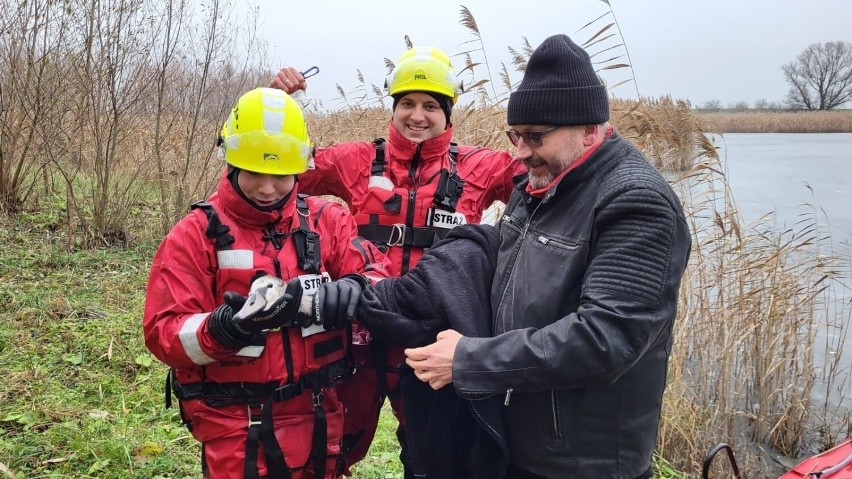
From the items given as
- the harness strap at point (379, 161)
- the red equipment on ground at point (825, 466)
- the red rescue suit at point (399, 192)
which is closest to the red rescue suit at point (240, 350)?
the red rescue suit at point (399, 192)

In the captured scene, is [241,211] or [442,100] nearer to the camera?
[241,211]

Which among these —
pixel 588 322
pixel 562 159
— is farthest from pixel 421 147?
pixel 588 322

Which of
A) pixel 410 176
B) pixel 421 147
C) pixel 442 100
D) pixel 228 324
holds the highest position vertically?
pixel 442 100

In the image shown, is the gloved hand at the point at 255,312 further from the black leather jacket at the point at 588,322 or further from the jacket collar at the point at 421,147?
the jacket collar at the point at 421,147

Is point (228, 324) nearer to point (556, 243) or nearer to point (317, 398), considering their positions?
point (317, 398)

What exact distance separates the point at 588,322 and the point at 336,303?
2.89ft

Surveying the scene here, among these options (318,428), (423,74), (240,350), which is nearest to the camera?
(240,350)

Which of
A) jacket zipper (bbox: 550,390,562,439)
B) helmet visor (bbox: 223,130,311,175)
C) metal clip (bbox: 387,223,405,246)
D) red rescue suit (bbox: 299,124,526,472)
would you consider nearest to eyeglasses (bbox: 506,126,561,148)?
jacket zipper (bbox: 550,390,562,439)

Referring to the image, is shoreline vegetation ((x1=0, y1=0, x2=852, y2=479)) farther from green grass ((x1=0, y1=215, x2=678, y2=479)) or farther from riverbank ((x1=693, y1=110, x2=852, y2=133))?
riverbank ((x1=693, y1=110, x2=852, y2=133))

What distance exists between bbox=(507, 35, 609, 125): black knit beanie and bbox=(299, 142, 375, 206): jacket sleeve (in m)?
1.27

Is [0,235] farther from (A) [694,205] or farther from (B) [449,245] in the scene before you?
(A) [694,205]

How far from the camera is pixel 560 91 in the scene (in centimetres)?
168

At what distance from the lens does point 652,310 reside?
1505 millimetres

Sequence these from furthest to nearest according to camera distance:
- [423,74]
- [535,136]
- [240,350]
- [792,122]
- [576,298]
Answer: [792,122] < [423,74] < [240,350] < [535,136] < [576,298]
